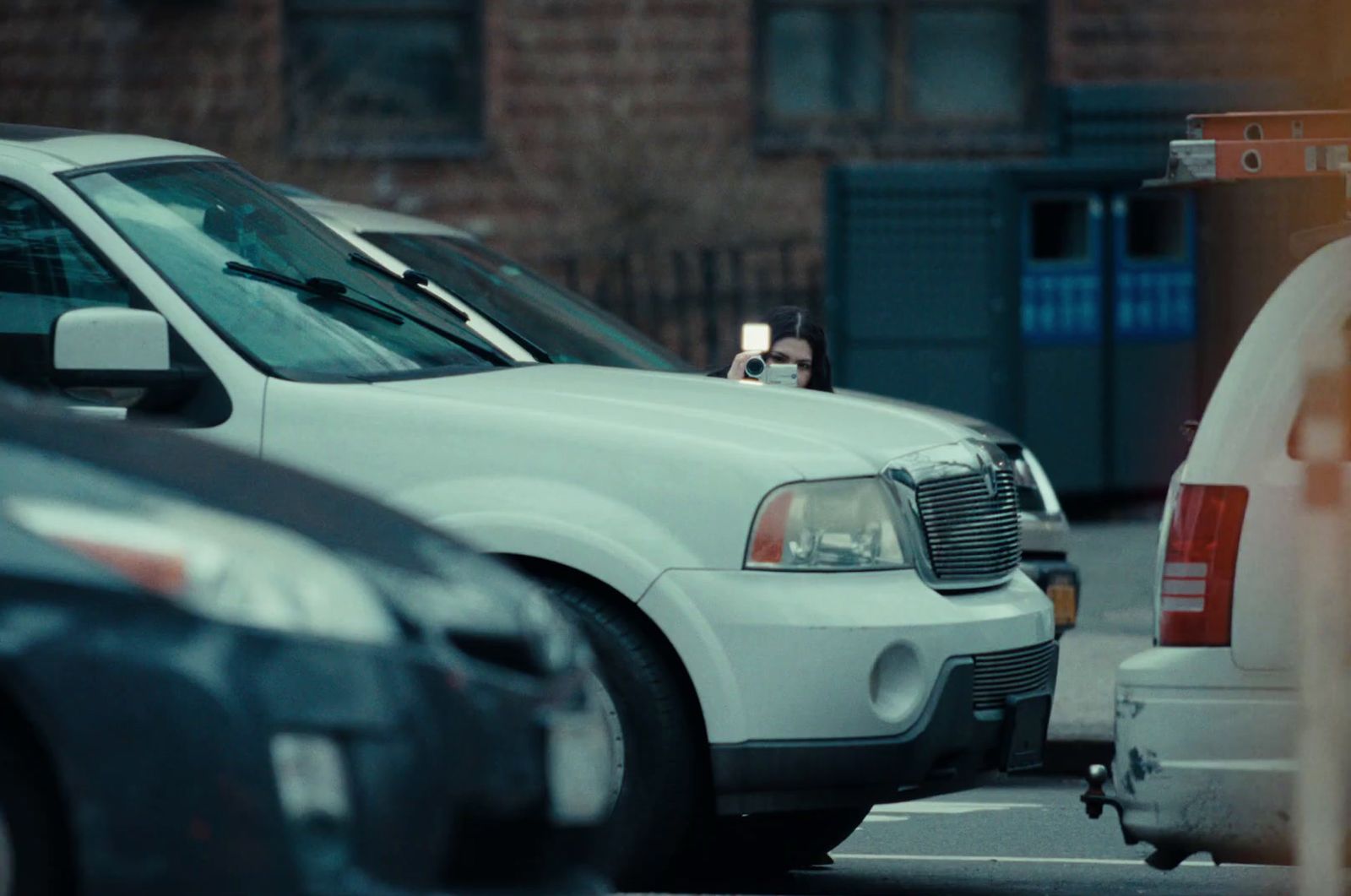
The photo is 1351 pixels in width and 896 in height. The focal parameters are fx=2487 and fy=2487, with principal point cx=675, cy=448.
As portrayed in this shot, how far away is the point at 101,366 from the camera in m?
5.21

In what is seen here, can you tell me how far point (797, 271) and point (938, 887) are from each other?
11.8 meters

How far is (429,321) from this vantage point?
6363 millimetres

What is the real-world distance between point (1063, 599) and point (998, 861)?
6.41ft

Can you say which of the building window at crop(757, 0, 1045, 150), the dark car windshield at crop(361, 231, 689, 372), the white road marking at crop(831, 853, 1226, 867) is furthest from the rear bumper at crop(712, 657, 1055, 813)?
the building window at crop(757, 0, 1045, 150)

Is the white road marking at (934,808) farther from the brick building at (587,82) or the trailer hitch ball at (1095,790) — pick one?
the brick building at (587,82)

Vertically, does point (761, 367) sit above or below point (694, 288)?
above

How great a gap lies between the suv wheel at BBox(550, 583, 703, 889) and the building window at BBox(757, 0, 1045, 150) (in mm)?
13416

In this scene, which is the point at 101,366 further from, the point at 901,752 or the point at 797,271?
the point at 797,271

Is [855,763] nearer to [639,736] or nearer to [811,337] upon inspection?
[639,736]

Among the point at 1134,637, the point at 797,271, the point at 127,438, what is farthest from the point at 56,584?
the point at 797,271

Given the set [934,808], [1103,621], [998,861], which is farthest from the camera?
[1103,621]

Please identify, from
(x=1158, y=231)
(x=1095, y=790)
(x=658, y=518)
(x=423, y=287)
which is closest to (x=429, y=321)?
(x=423, y=287)

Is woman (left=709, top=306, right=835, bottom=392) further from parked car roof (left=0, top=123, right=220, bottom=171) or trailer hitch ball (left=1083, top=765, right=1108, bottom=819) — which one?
trailer hitch ball (left=1083, top=765, right=1108, bottom=819)

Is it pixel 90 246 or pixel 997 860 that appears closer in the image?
pixel 90 246
